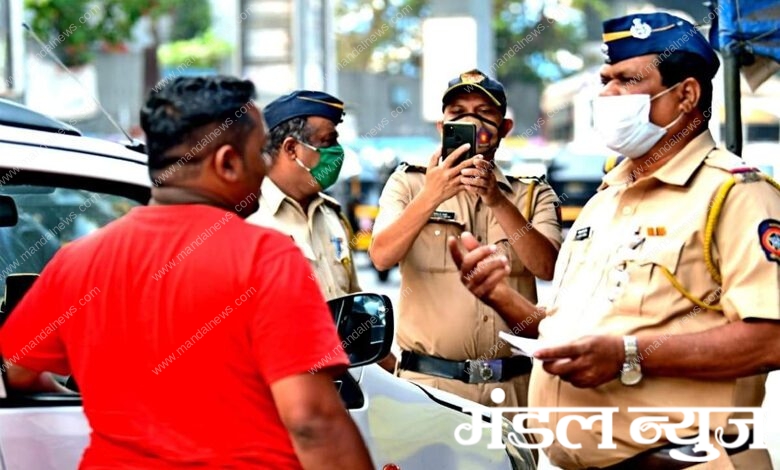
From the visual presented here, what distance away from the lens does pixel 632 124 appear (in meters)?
3.12

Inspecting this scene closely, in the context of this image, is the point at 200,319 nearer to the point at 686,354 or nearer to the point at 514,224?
the point at 686,354

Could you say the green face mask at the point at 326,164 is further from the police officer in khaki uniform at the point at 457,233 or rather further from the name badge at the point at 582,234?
the name badge at the point at 582,234

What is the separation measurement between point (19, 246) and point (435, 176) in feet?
4.26

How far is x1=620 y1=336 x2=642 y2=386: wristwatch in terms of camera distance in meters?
2.94

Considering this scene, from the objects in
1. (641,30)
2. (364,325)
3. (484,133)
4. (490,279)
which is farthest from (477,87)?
(364,325)

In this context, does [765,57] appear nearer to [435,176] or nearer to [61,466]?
[435,176]

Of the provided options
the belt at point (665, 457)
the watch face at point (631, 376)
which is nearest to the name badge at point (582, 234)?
the watch face at point (631, 376)

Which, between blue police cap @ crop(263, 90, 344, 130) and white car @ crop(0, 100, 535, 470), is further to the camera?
blue police cap @ crop(263, 90, 344, 130)

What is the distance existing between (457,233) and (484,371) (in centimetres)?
48

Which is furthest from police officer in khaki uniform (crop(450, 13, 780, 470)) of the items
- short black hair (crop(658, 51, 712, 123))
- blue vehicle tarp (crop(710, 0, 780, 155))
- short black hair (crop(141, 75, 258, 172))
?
blue vehicle tarp (crop(710, 0, 780, 155))

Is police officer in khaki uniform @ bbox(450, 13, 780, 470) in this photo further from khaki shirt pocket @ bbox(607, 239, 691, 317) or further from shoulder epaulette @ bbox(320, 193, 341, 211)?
shoulder epaulette @ bbox(320, 193, 341, 211)

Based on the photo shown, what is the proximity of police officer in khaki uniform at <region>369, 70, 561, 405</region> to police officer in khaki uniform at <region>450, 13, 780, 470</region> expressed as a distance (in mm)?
952

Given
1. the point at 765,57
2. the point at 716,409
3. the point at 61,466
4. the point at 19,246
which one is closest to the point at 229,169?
the point at 61,466

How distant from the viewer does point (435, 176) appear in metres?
4.21
